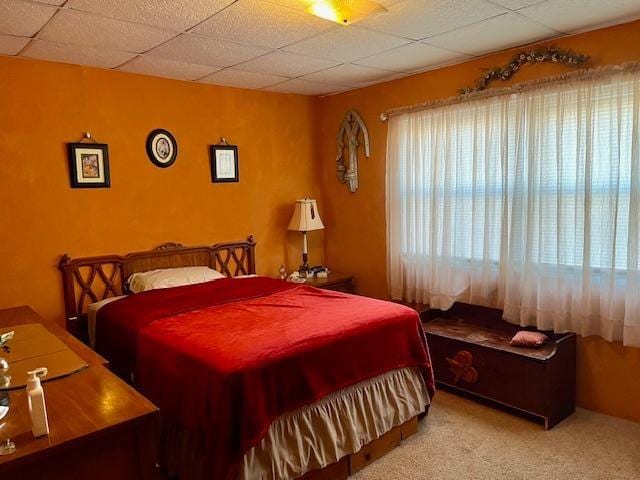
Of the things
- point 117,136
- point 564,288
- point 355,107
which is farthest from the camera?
point 355,107

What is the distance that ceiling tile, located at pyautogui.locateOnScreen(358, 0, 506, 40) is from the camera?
242 cm

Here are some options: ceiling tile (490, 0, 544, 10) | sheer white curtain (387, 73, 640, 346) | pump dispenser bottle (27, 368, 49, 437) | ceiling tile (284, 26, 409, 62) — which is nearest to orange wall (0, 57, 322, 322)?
sheer white curtain (387, 73, 640, 346)

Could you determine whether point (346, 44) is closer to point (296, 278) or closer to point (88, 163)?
point (88, 163)

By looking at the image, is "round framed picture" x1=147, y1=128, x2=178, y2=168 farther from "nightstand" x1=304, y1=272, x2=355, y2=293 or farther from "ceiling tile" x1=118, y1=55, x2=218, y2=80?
"nightstand" x1=304, y1=272, x2=355, y2=293

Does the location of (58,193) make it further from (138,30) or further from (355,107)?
(355,107)

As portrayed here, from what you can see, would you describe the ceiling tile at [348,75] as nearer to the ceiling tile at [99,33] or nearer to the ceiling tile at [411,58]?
the ceiling tile at [411,58]

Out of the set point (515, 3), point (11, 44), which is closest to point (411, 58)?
point (515, 3)

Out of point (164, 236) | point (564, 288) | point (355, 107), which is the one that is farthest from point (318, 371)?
point (355, 107)

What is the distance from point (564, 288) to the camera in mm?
3068

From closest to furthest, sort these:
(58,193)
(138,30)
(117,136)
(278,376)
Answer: (278,376) < (138,30) < (58,193) < (117,136)

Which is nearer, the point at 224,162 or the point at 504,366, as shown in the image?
the point at 504,366

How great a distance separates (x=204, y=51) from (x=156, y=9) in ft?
2.41

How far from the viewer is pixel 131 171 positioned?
3.61 meters

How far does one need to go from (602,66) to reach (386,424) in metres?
2.43
